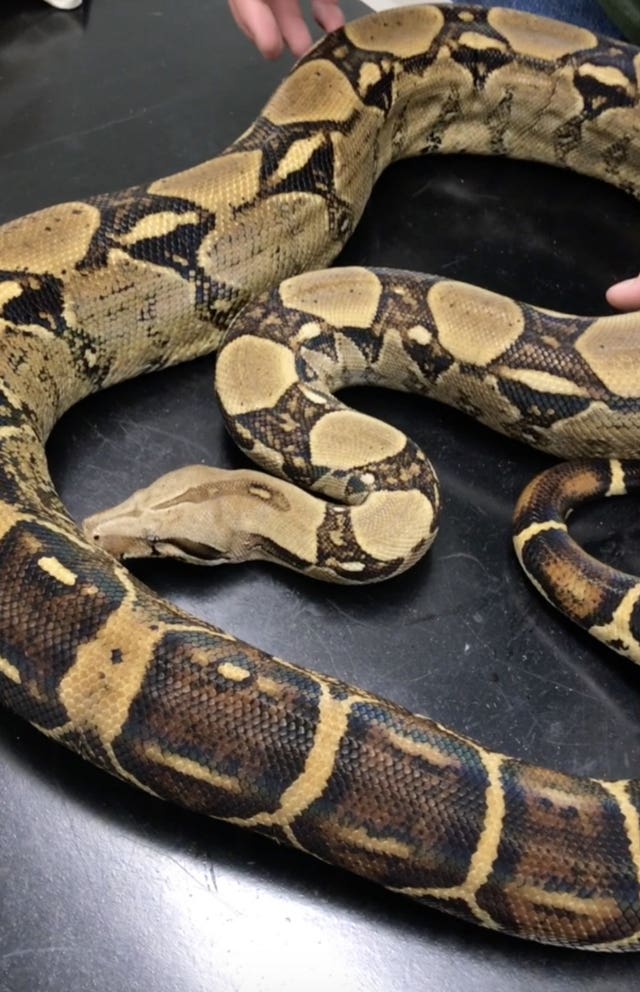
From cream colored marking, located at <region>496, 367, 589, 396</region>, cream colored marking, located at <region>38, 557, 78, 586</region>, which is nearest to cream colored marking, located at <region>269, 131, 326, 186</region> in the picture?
cream colored marking, located at <region>496, 367, 589, 396</region>

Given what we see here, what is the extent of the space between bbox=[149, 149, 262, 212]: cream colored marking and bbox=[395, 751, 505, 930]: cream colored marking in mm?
1756

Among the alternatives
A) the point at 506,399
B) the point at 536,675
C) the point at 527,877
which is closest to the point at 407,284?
the point at 506,399

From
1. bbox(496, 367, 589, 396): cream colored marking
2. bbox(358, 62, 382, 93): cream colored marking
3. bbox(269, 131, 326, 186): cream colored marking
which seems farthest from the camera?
bbox(358, 62, 382, 93): cream colored marking

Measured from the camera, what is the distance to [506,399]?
267 centimetres

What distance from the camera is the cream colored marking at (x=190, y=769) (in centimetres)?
185

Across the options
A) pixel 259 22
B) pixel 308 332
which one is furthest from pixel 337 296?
pixel 259 22

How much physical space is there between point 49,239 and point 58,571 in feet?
3.53

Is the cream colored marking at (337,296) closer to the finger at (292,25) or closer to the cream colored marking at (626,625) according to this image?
the cream colored marking at (626,625)

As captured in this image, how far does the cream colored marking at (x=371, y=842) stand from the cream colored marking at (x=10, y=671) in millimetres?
709

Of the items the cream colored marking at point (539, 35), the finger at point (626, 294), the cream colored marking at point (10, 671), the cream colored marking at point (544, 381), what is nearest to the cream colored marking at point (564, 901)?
the cream colored marking at point (10, 671)

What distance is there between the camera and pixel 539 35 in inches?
136

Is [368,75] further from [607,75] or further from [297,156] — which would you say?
[607,75]

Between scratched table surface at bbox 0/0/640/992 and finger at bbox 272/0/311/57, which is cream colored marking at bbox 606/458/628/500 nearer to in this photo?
scratched table surface at bbox 0/0/640/992

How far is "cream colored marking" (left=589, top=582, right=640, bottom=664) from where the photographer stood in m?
2.33
